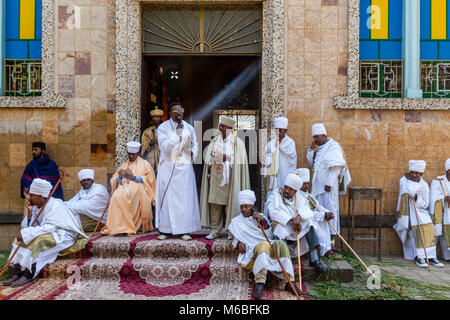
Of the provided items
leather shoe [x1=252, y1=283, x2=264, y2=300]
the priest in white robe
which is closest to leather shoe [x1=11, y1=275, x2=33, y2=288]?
the priest in white robe

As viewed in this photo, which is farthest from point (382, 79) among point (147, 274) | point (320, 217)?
point (147, 274)

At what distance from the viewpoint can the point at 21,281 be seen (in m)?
5.15

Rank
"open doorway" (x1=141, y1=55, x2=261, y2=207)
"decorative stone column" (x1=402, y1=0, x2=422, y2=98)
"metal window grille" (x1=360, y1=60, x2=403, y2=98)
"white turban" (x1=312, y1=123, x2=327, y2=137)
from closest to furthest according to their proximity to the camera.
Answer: "white turban" (x1=312, y1=123, x2=327, y2=137)
"decorative stone column" (x1=402, y1=0, x2=422, y2=98)
"metal window grille" (x1=360, y1=60, x2=403, y2=98)
"open doorway" (x1=141, y1=55, x2=261, y2=207)

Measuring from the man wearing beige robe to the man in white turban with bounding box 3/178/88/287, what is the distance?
2.17ft

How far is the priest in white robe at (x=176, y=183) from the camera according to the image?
238 inches

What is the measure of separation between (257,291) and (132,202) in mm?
2579

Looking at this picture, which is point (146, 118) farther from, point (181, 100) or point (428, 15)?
point (428, 15)

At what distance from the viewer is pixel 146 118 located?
7590mm

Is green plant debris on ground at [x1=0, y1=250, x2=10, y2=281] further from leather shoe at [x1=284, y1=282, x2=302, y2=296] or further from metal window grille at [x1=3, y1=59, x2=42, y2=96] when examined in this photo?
leather shoe at [x1=284, y1=282, x2=302, y2=296]

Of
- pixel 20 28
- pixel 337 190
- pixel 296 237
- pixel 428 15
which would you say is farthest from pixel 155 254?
pixel 428 15

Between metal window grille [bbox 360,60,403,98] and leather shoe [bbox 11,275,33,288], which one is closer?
leather shoe [bbox 11,275,33,288]

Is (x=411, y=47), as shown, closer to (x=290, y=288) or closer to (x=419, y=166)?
(x=419, y=166)

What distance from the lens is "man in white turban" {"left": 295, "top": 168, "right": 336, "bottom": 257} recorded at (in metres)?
5.70
